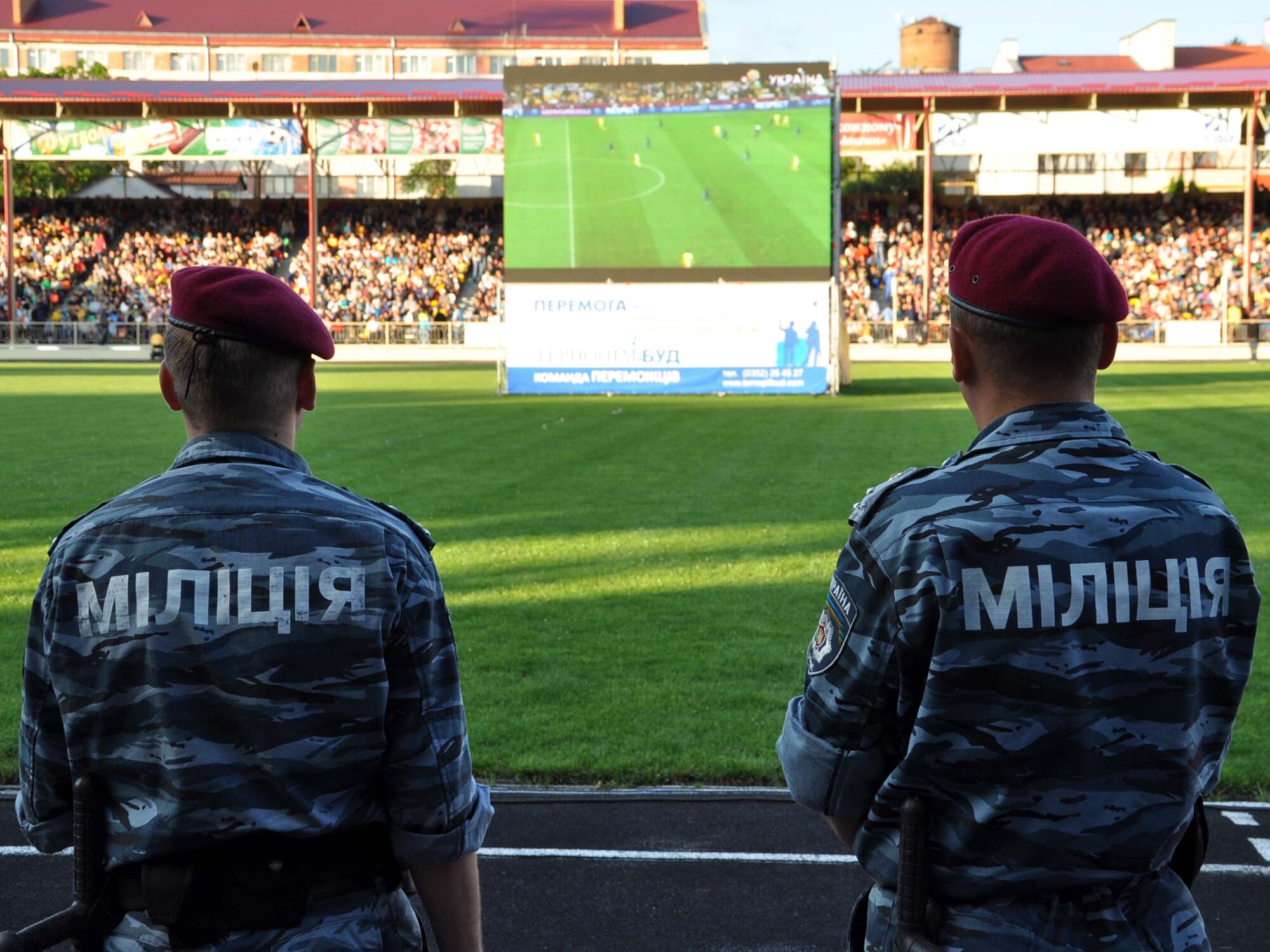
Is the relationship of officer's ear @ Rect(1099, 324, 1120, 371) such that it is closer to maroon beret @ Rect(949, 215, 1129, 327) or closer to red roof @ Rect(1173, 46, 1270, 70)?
maroon beret @ Rect(949, 215, 1129, 327)

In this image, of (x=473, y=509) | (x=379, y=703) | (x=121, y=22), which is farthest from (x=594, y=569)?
(x=121, y=22)

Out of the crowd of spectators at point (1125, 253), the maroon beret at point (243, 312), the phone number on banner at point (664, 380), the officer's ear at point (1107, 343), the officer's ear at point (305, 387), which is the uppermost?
the crowd of spectators at point (1125, 253)

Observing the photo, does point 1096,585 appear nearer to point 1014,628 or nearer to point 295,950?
point 1014,628

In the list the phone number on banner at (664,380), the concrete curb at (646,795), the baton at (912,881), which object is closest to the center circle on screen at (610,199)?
the phone number on banner at (664,380)

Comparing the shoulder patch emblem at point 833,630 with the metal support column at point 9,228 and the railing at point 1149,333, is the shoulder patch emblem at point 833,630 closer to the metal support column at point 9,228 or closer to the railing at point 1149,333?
the railing at point 1149,333

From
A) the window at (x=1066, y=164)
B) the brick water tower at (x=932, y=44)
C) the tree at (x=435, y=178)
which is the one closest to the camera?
the window at (x=1066, y=164)

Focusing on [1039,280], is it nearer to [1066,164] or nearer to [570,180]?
[570,180]

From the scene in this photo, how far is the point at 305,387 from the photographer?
234 centimetres

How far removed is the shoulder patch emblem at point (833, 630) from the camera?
213cm

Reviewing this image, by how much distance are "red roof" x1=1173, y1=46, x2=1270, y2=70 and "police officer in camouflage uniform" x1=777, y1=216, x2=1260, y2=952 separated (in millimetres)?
85622

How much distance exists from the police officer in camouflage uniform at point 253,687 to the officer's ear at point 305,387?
80 mm

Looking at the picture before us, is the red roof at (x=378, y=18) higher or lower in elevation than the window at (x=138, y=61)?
higher

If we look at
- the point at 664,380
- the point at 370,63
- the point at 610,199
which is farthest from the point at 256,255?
the point at 370,63

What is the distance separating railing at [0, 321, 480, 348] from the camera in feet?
139
